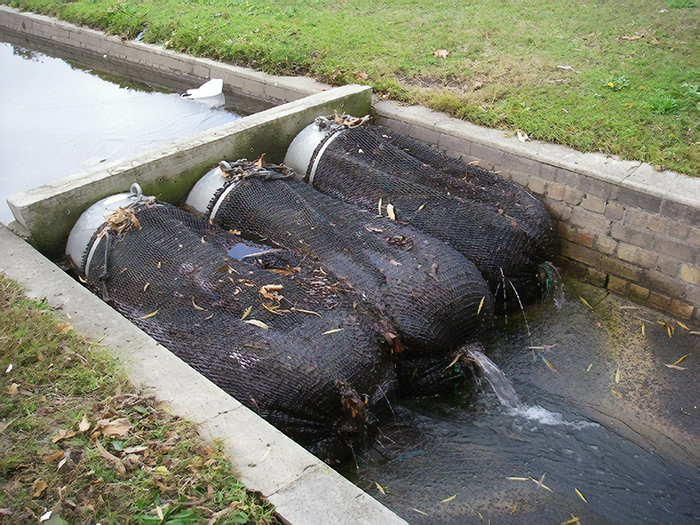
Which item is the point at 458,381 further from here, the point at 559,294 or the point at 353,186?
the point at 353,186

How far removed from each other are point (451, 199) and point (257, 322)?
2238 mm

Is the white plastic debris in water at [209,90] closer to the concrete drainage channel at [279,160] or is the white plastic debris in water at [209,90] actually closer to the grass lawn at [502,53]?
the grass lawn at [502,53]

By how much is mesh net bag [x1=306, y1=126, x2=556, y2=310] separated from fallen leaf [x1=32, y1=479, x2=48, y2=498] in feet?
10.7

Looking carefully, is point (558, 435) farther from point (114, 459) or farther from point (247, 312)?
point (114, 459)

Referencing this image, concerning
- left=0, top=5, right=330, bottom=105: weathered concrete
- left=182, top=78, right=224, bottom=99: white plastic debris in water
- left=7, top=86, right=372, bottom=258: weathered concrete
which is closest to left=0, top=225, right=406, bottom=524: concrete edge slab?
left=7, top=86, right=372, bottom=258: weathered concrete

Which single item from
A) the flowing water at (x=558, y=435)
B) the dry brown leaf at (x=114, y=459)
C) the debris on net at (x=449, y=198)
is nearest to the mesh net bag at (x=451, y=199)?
the debris on net at (x=449, y=198)

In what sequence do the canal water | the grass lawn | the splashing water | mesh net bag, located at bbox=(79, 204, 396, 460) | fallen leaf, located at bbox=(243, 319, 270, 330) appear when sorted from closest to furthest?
mesh net bag, located at bbox=(79, 204, 396, 460)
fallen leaf, located at bbox=(243, 319, 270, 330)
the splashing water
the grass lawn
the canal water

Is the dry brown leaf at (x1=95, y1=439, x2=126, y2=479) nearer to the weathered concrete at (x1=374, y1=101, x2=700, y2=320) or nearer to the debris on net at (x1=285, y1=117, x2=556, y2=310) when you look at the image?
the debris on net at (x1=285, y1=117, x2=556, y2=310)

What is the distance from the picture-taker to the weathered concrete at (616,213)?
4.79 m

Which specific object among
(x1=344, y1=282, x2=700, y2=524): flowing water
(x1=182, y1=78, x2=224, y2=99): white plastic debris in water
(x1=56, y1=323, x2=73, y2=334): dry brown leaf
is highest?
(x1=182, y1=78, x2=224, y2=99): white plastic debris in water

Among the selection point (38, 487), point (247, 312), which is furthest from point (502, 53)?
point (38, 487)

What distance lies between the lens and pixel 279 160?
20.6 ft

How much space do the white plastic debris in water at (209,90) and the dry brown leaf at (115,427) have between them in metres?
6.46

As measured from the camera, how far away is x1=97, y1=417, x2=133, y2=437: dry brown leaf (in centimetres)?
286
